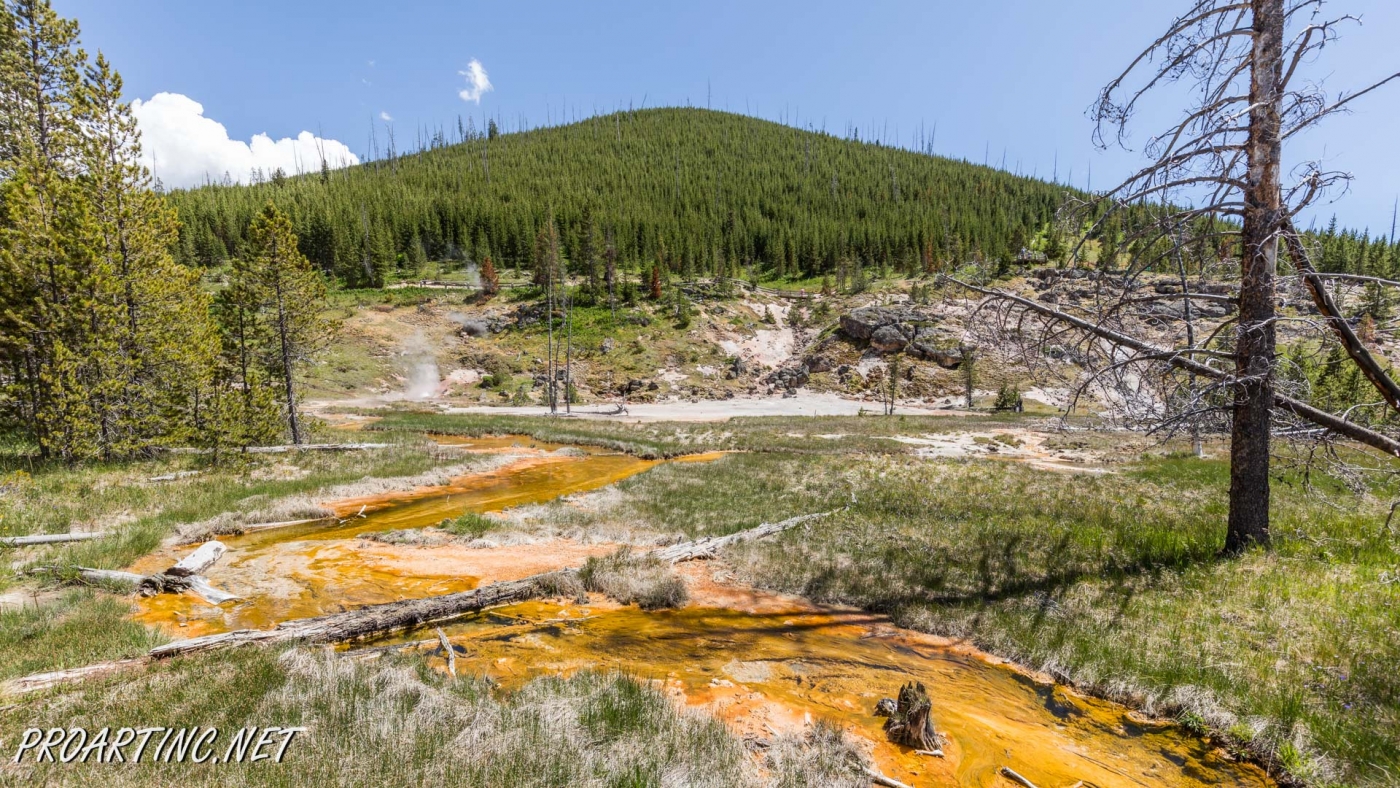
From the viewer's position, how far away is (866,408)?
196 feet

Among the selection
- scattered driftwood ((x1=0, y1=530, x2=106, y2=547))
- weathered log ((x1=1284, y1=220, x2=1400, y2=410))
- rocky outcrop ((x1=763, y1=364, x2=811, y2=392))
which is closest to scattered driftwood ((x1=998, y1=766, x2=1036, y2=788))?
weathered log ((x1=1284, y1=220, x2=1400, y2=410))

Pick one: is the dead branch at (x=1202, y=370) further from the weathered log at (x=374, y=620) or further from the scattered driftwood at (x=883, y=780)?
the weathered log at (x=374, y=620)

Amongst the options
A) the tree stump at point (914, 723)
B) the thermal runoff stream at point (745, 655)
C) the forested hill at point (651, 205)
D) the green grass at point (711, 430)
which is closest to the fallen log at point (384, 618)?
the thermal runoff stream at point (745, 655)

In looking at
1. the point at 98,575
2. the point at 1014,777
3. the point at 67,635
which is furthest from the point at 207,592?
the point at 1014,777

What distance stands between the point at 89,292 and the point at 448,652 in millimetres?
19181

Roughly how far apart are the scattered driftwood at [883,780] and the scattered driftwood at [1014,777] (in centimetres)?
100

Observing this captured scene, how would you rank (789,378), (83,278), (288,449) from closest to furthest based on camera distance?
1. (83,278)
2. (288,449)
3. (789,378)

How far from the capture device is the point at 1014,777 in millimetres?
4852

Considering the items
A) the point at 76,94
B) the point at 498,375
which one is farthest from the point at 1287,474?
the point at 498,375

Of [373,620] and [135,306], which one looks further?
[135,306]

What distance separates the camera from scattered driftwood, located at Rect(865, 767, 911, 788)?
4.57m

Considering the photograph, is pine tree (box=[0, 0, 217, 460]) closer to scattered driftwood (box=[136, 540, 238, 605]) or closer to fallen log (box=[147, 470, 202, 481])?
fallen log (box=[147, 470, 202, 481])

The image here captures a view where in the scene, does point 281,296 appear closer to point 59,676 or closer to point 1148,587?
point 59,676

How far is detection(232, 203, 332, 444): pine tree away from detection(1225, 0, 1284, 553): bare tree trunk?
28.4 m
